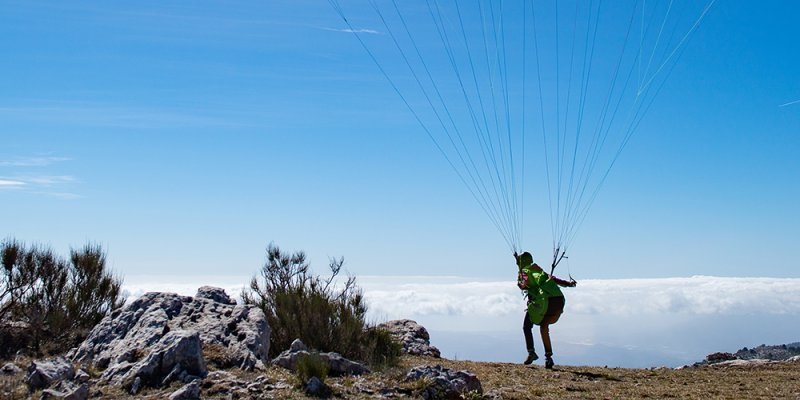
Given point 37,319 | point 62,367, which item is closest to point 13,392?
point 62,367

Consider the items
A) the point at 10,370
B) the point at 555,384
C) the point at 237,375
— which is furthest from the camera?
the point at 555,384

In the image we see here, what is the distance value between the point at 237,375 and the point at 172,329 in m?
2.64

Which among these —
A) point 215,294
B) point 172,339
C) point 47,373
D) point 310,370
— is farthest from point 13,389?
point 215,294

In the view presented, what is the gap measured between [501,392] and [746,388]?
647 cm

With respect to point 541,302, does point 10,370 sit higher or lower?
lower

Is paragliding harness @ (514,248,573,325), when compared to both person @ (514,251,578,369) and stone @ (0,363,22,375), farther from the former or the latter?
stone @ (0,363,22,375)

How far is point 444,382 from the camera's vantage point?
11102 millimetres

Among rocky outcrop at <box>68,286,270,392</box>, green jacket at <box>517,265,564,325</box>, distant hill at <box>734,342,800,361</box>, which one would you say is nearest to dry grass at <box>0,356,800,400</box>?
rocky outcrop at <box>68,286,270,392</box>

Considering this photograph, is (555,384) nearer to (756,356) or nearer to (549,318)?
(549,318)

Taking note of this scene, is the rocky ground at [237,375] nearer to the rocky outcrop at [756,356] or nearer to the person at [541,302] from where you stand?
the person at [541,302]

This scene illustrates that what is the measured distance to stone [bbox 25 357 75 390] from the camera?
35.9 feet

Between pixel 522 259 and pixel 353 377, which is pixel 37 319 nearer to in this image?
pixel 353 377

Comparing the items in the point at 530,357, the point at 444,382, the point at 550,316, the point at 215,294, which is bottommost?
the point at 444,382

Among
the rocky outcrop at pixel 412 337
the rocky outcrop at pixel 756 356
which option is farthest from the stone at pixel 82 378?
the rocky outcrop at pixel 756 356
